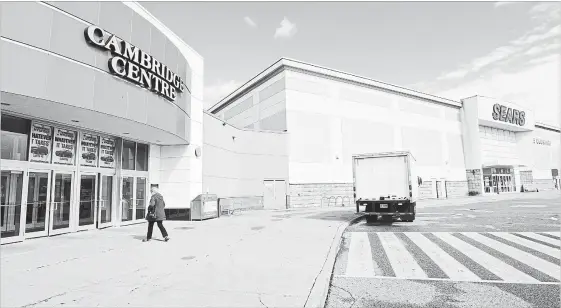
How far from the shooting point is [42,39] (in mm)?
8438

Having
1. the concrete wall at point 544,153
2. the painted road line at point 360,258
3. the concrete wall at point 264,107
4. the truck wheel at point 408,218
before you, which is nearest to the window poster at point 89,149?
the painted road line at point 360,258

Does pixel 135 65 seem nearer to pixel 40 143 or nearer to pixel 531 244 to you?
pixel 40 143

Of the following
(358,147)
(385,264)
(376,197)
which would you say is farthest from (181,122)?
(358,147)

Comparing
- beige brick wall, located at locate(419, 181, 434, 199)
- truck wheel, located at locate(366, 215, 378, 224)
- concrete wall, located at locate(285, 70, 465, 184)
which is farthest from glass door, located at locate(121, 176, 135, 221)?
beige brick wall, located at locate(419, 181, 434, 199)

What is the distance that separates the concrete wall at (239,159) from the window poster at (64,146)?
283 inches

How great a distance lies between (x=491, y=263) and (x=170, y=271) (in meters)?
6.83

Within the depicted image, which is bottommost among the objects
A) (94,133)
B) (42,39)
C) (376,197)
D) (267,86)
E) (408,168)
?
(376,197)

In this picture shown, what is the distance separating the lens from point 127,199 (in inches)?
582

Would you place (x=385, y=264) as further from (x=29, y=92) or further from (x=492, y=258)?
(x=29, y=92)

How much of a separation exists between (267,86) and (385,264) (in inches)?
981

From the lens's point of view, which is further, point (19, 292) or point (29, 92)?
point (29, 92)

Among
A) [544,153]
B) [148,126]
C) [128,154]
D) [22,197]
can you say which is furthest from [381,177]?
[544,153]

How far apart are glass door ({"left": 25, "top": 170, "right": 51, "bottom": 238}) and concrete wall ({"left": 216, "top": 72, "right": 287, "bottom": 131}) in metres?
18.8

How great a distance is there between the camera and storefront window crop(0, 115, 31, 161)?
9.84 meters
